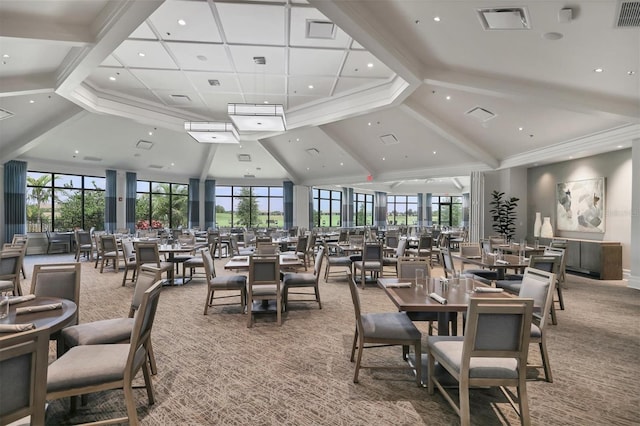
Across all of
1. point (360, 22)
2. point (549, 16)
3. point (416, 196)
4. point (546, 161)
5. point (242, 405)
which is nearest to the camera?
point (242, 405)

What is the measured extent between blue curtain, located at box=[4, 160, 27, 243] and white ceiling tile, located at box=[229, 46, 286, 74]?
9482 millimetres

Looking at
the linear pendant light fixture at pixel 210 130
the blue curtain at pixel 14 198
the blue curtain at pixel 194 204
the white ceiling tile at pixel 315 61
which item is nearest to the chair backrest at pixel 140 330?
the white ceiling tile at pixel 315 61

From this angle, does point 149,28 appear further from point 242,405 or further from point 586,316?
point 586,316

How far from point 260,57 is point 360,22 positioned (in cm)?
265

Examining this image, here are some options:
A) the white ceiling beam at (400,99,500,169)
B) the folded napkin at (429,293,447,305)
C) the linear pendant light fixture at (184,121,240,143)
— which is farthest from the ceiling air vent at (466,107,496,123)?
the folded napkin at (429,293,447,305)

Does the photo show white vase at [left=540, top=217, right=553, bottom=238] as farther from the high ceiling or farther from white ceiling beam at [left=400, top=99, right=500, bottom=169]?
white ceiling beam at [left=400, top=99, right=500, bottom=169]

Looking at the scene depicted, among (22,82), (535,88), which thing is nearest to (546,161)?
(535,88)

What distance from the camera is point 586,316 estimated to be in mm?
5004

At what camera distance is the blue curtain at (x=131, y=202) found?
46.8ft

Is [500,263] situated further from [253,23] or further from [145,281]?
[253,23]

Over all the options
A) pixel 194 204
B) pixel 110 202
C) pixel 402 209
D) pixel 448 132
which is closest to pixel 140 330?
pixel 448 132

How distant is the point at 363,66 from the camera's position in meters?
7.20

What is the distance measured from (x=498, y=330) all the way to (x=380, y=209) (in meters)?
20.5

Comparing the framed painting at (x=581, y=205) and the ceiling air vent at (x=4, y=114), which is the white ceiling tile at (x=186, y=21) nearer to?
the ceiling air vent at (x=4, y=114)
